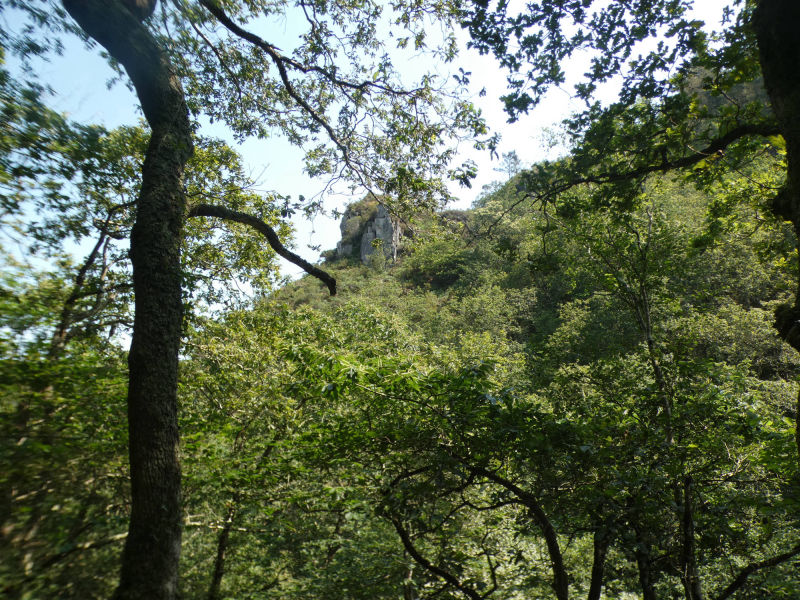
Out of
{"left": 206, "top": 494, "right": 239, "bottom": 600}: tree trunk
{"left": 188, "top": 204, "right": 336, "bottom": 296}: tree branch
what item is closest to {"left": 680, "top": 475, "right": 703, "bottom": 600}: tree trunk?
{"left": 188, "top": 204, "right": 336, "bottom": 296}: tree branch

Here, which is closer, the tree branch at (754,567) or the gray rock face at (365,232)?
the tree branch at (754,567)

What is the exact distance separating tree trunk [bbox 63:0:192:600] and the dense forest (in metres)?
0.02

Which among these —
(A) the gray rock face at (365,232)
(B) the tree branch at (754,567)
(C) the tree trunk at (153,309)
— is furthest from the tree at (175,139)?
(A) the gray rock face at (365,232)

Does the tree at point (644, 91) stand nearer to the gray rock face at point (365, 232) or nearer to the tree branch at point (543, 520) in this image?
the tree branch at point (543, 520)

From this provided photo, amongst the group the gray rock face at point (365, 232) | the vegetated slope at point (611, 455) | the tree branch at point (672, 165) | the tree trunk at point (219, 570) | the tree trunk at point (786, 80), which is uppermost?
the gray rock face at point (365, 232)

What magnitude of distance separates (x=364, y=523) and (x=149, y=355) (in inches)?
265

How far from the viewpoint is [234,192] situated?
24.6 ft

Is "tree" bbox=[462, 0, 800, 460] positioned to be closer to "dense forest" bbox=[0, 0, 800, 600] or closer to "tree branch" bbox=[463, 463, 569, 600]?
"dense forest" bbox=[0, 0, 800, 600]

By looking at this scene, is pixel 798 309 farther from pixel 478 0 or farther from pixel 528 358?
pixel 528 358

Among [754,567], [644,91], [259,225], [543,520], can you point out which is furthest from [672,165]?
[259,225]

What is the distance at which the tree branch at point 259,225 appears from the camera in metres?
4.62

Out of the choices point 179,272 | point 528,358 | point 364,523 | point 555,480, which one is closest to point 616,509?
point 555,480

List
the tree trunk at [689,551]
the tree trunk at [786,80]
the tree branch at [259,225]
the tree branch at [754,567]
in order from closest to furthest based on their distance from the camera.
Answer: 1. the tree trunk at [786,80]
2. the tree branch at [754,567]
3. the tree trunk at [689,551]
4. the tree branch at [259,225]

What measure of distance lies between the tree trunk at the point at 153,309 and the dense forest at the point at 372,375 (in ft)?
0.07
